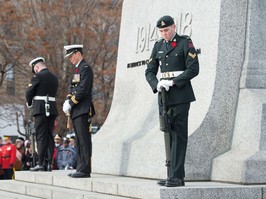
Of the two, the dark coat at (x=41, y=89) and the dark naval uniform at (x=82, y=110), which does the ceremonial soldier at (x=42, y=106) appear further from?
the dark naval uniform at (x=82, y=110)

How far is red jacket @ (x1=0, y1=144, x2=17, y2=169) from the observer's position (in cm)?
1989

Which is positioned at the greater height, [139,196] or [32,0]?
[32,0]

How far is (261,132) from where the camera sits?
29.9 ft

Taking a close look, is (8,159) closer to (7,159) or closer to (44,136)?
(7,159)

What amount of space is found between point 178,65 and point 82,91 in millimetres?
2135

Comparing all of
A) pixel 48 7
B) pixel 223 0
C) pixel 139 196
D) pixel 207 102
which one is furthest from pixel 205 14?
pixel 48 7

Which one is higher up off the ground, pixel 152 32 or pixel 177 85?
pixel 152 32

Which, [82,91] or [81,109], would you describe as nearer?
[82,91]

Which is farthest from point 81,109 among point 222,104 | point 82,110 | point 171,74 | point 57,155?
point 57,155

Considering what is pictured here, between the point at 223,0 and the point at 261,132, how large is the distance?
1767 mm

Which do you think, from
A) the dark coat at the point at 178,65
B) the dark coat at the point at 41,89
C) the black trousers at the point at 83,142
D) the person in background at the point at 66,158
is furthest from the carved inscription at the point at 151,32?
the person in background at the point at 66,158

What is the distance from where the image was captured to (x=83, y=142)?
1034 centimetres

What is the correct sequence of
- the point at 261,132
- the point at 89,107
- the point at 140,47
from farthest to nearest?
the point at 140,47 < the point at 89,107 < the point at 261,132

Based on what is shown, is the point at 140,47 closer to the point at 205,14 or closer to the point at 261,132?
the point at 205,14
